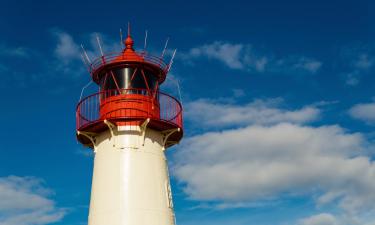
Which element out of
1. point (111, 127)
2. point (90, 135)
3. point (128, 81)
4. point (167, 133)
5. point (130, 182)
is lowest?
point (130, 182)

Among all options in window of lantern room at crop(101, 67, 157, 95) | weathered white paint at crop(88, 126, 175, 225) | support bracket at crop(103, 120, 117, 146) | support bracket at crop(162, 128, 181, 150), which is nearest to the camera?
weathered white paint at crop(88, 126, 175, 225)

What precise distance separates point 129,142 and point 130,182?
1.67 meters

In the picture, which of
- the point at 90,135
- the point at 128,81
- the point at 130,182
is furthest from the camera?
the point at 90,135

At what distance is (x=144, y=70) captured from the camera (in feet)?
79.2

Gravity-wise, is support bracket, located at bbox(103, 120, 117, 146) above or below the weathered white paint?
above

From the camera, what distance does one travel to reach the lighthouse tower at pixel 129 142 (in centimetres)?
2203

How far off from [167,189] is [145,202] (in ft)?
5.05

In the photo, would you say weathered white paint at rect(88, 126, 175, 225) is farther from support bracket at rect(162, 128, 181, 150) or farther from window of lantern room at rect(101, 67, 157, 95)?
window of lantern room at rect(101, 67, 157, 95)

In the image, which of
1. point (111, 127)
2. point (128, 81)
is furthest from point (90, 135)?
point (128, 81)

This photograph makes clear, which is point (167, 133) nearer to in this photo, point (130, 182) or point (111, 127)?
point (111, 127)

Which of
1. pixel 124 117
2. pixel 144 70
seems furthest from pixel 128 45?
pixel 124 117

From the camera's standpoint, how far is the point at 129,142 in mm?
22891

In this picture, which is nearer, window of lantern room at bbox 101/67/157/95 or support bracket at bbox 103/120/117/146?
support bracket at bbox 103/120/117/146

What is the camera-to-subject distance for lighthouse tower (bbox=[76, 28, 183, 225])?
22.0 metres
